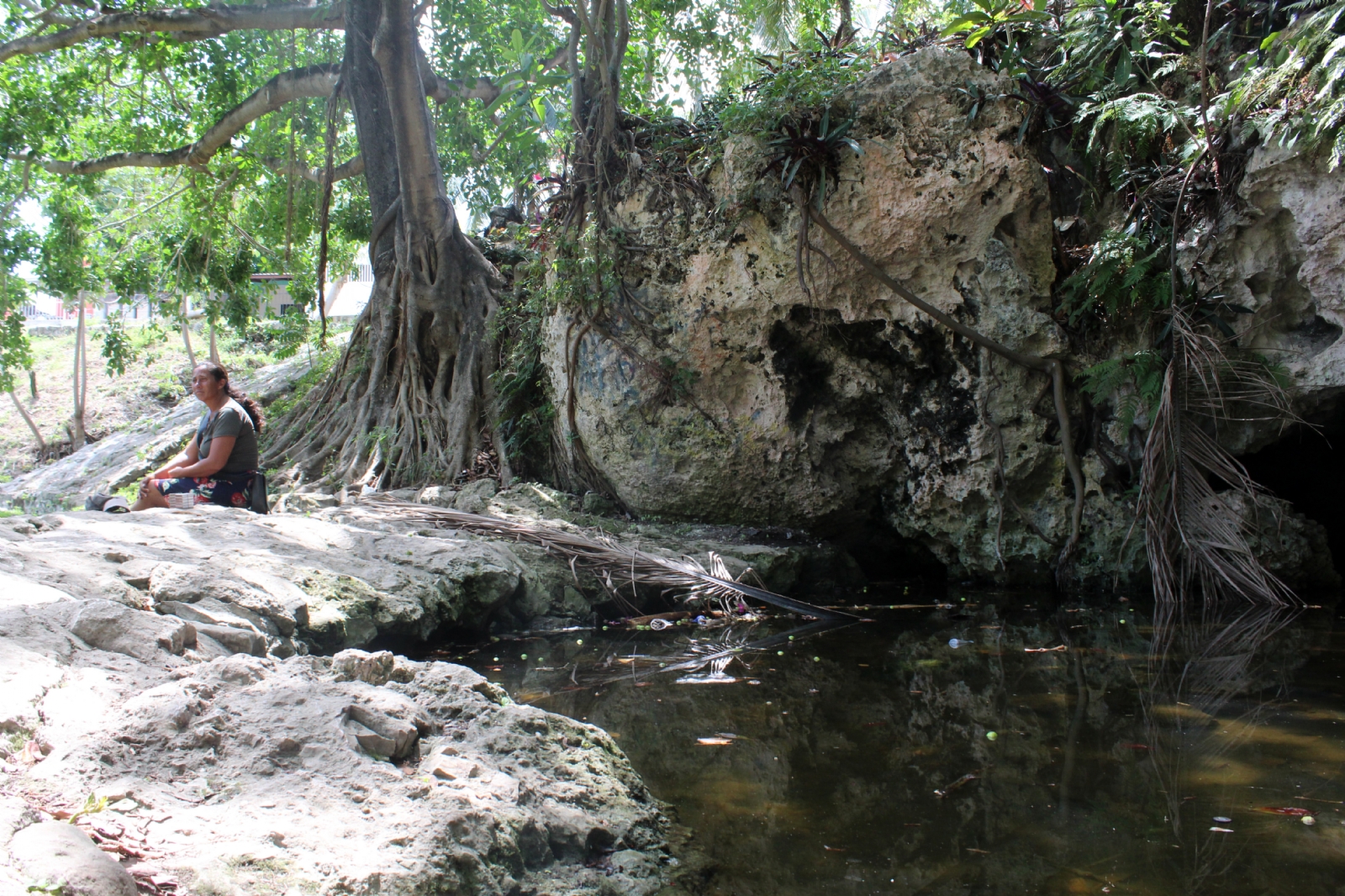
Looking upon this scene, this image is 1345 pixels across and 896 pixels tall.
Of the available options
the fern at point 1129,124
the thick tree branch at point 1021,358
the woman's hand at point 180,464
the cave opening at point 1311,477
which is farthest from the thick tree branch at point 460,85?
the cave opening at point 1311,477

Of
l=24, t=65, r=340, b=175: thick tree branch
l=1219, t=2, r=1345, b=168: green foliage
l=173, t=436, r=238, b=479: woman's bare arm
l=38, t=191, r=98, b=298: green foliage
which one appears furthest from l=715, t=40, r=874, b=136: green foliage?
l=38, t=191, r=98, b=298: green foliage

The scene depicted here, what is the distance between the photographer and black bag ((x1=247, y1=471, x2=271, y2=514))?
6051 mm

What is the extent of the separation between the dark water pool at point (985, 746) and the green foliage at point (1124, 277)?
1.95 meters

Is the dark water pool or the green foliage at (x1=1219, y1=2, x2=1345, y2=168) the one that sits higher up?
the green foliage at (x1=1219, y1=2, x2=1345, y2=168)

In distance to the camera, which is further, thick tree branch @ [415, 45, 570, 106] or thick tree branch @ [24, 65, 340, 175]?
thick tree branch @ [415, 45, 570, 106]

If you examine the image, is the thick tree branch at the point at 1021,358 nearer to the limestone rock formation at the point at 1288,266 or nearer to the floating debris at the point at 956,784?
the limestone rock formation at the point at 1288,266

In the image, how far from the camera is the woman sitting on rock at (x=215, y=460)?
19.0ft

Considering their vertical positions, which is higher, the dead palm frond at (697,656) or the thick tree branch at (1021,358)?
the thick tree branch at (1021,358)

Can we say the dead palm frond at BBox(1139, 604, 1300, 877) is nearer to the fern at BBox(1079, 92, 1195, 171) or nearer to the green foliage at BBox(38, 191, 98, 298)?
the fern at BBox(1079, 92, 1195, 171)

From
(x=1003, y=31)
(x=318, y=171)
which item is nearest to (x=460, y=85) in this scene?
(x=318, y=171)

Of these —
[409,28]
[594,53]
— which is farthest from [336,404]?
[594,53]

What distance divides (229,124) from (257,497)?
5.50 meters

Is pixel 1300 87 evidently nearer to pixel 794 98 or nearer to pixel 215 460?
pixel 794 98

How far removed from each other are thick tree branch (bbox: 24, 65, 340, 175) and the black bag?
4.87m
